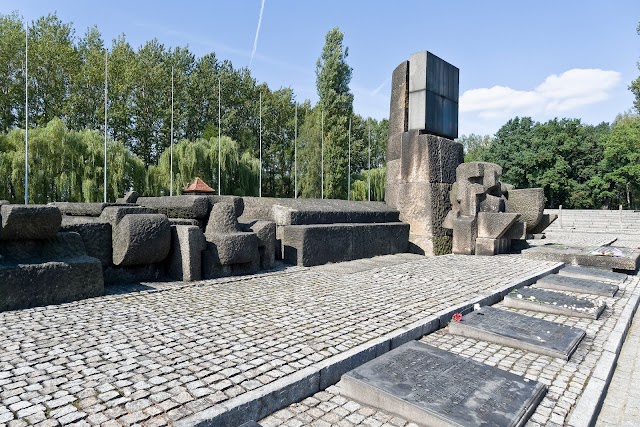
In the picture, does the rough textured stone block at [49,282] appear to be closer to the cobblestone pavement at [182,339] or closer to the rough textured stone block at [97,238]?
the cobblestone pavement at [182,339]

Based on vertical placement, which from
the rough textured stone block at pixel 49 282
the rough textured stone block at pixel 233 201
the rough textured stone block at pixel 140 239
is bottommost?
the rough textured stone block at pixel 49 282

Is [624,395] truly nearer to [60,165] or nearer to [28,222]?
[28,222]

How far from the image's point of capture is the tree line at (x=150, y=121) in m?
18.1

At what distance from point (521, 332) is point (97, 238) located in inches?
202

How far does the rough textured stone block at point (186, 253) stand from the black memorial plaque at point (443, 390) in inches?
143

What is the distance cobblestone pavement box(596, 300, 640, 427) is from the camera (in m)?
2.54

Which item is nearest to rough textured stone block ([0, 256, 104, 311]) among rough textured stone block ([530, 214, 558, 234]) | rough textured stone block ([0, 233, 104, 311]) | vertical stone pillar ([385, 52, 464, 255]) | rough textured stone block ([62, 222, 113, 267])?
rough textured stone block ([0, 233, 104, 311])

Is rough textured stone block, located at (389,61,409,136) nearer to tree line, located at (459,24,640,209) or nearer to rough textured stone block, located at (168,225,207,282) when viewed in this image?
rough textured stone block, located at (168,225,207,282)

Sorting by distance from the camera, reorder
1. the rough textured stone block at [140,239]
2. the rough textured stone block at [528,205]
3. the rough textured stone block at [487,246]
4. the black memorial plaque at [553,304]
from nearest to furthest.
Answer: the black memorial plaque at [553,304] < the rough textured stone block at [140,239] < the rough textured stone block at [487,246] < the rough textured stone block at [528,205]

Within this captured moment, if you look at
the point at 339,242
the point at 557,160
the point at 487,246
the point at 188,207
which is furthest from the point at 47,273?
the point at 557,160

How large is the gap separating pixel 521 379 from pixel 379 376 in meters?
0.94

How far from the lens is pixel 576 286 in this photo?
6.07m

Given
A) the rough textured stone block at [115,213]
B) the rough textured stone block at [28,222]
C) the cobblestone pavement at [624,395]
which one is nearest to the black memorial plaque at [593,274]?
the cobblestone pavement at [624,395]

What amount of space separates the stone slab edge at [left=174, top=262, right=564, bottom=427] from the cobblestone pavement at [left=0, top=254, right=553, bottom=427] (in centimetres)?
10
